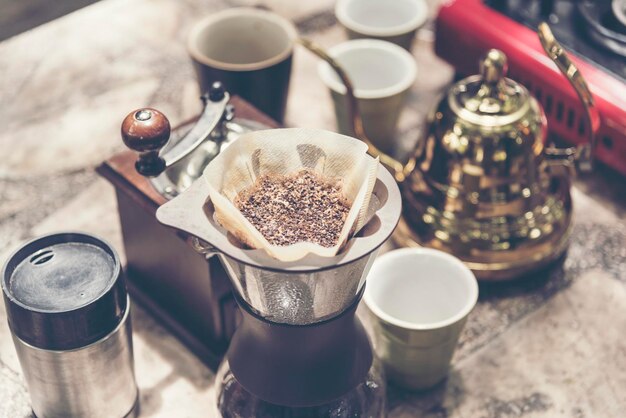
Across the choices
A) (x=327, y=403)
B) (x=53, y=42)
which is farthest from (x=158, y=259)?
(x=53, y=42)

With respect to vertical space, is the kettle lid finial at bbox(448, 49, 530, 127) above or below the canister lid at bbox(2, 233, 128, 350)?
Result: above

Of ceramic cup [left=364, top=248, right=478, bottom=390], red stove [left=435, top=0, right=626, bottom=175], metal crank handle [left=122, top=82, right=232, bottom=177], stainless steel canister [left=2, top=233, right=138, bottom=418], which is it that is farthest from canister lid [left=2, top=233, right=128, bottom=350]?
red stove [left=435, top=0, right=626, bottom=175]

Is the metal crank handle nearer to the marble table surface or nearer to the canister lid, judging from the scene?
the canister lid

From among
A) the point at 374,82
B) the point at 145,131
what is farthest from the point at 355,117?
the point at 145,131

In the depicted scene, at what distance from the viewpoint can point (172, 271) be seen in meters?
1.08

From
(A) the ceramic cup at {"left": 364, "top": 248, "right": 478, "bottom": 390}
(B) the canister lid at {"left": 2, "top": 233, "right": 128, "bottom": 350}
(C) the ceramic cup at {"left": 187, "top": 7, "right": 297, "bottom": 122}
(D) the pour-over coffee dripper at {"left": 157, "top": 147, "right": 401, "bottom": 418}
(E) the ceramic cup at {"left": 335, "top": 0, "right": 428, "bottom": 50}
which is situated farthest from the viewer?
(E) the ceramic cup at {"left": 335, "top": 0, "right": 428, "bottom": 50}

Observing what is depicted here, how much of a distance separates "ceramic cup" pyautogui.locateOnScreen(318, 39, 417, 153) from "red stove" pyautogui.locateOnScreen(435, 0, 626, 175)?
12cm

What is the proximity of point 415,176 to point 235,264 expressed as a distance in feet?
1.65

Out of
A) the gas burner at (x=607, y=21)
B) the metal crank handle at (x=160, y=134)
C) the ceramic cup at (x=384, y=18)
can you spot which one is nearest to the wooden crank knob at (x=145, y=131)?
the metal crank handle at (x=160, y=134)

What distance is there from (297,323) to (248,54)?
65 cm

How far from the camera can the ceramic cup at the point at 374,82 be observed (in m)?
1.26

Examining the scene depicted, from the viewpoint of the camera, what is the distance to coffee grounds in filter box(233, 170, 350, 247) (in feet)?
2.58

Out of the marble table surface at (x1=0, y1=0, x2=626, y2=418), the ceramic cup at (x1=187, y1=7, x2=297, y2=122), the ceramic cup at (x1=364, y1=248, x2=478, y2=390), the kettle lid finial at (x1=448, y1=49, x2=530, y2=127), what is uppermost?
the kettle lid finial at (x1=448, y1=49, x2=530, y2=127)

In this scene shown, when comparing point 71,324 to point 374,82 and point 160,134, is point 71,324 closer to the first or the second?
point 160,134
